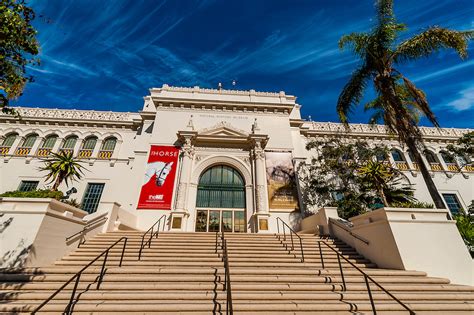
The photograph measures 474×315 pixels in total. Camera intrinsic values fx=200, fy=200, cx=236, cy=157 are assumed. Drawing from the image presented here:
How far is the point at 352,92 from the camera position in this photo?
12.3m

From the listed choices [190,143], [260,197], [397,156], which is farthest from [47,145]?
[397,156]

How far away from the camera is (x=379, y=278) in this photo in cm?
619

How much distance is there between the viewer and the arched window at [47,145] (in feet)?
60.9

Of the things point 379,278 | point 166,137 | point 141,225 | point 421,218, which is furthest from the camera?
point 166,137

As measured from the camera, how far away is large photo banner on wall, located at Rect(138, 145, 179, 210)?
15.1 m

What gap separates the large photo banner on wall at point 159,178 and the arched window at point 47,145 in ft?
34.7

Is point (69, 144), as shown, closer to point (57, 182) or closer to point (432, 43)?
point (57, 182)

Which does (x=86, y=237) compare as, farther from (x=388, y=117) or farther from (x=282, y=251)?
(x=388, y=117)

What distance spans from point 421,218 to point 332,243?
12.0 ft

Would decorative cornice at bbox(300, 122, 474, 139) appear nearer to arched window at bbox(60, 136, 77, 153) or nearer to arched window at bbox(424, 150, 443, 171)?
arched window at bbox(424, 150, 443, 171)

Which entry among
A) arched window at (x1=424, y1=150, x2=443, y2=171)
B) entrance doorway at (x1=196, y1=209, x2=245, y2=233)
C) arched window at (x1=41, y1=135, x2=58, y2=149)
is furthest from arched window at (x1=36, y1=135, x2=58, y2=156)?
A: arched window at (x1=424, y1=150, x2=443, y2=171)

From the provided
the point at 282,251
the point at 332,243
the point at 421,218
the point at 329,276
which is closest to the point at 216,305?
the point at 329,276

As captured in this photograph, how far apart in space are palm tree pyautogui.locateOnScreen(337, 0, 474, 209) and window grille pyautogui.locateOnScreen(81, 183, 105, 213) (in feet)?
65.8

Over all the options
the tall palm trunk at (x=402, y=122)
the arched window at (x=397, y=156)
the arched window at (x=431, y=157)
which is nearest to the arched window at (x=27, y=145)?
the tall palm trunk at (x=402, y=122)
